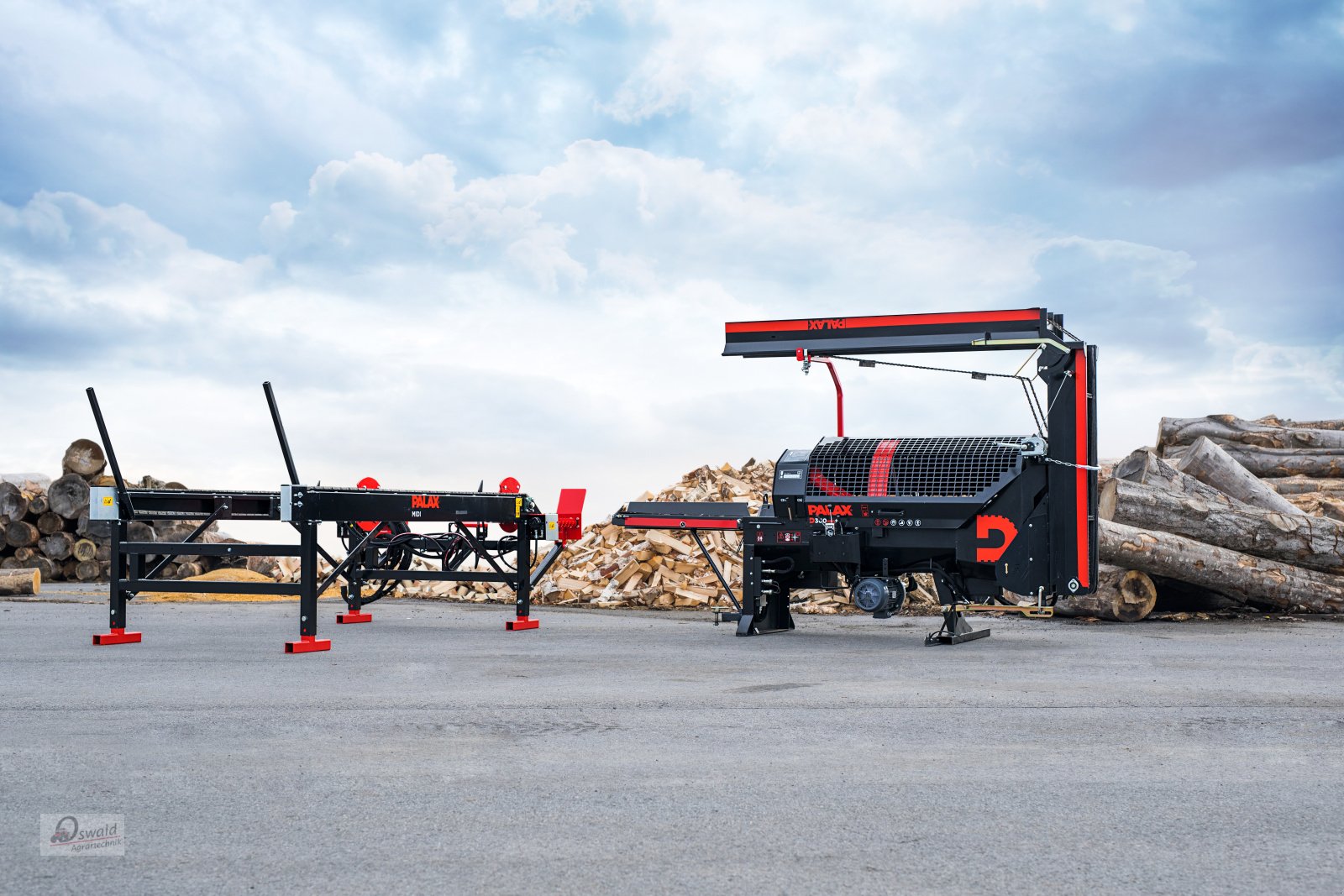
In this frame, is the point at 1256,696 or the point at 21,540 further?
the point at 21,540

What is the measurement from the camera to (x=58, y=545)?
22.9 meters

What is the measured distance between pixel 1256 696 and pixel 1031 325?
470cm

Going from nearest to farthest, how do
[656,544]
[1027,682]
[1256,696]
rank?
1. [1256,696]
2. [1027,682]
3. [656,544]

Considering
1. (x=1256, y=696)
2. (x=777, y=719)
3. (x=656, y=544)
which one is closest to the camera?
(x=777, y=719)

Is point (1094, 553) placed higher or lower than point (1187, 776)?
higher

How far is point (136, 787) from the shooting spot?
5.22m

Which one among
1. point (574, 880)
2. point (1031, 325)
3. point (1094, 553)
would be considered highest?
point (1031, 325)

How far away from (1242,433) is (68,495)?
24.0 meters

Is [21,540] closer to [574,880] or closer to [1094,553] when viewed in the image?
[1094,553]

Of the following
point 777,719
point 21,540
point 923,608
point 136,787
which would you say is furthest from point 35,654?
point 21,540

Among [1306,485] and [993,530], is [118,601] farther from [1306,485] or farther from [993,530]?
[1306,485]

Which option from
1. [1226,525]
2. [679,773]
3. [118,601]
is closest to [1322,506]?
[1226,525]

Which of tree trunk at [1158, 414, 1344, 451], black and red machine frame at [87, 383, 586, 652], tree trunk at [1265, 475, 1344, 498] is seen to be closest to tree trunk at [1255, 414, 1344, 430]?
tree trunk at [1158, 414, 1344, 451]

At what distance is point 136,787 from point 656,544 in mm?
13194
